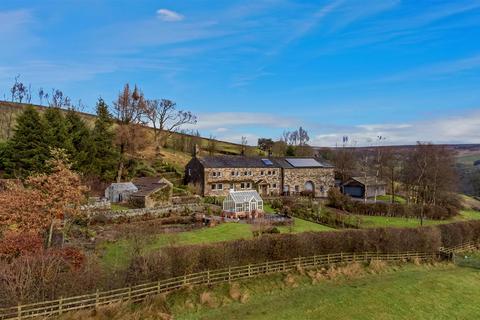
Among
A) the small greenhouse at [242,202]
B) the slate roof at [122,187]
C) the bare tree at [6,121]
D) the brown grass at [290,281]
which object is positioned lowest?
the brown grass at [290,281]

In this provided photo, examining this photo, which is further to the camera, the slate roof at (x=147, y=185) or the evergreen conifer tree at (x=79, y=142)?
the evergreen conifer tree at (x=79, y=142)

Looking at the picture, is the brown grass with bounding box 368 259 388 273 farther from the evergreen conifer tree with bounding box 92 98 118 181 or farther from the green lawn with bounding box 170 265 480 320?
the evergreen conifer tree with bounding box 92 98 118 181

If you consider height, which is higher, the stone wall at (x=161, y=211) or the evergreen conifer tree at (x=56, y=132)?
the evergreen conifer tree at (x=56, y=132)

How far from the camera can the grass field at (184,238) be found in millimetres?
23344

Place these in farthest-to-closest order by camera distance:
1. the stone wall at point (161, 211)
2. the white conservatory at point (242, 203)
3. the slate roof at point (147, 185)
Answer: the slate roof at point (147, 185)
the white conservatory at point (242, 203)
the stone wall at point (161, 211)

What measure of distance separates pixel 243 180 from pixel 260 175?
3.06 m

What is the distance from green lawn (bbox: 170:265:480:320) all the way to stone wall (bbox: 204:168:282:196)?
100 ft

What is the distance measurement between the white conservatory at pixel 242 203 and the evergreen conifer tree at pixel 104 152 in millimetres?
18124

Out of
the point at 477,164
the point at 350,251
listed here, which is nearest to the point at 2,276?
the point at 350,251

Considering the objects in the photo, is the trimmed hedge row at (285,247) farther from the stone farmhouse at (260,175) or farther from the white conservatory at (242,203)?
the stone farmhouse at (260,175)

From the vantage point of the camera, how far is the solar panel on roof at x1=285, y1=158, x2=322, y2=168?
193ft

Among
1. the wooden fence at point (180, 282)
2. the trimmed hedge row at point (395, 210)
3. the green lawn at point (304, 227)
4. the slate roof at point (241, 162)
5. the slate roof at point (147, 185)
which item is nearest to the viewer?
the wooden fence at point (180, 282)

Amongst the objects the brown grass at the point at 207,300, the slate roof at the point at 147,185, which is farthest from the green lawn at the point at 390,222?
the brown grass at the point at 207,300

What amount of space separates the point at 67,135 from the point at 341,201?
34.1 m
